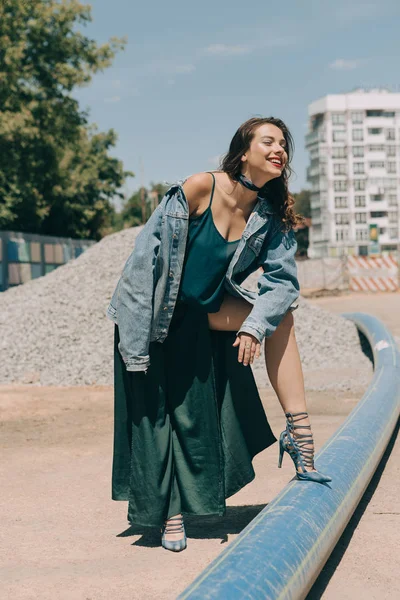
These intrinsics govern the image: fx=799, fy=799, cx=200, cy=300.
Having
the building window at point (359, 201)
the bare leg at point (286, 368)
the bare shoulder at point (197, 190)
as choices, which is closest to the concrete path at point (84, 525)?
the bare leg at point (286, 368)

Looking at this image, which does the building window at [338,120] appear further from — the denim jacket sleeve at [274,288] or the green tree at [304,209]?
the denim jacket sleeve at [274,288]

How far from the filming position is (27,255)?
23.9 metres

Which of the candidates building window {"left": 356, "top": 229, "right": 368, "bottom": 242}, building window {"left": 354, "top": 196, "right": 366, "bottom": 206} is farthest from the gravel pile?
building window {"left": 354, "top": 196, "right": 366, "bottom": 206}

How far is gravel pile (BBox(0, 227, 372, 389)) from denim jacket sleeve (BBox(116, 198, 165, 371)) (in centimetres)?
631

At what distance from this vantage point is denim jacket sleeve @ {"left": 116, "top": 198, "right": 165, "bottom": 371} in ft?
11.1

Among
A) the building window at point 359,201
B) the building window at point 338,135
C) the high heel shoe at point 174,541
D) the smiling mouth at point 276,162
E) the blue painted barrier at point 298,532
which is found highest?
the building window at point 338,135

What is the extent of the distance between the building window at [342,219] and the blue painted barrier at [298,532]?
371 ft

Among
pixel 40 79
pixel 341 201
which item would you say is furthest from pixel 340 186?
pixel 40 79

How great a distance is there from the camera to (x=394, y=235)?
118 m

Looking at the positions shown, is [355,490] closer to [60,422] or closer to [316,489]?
[316,489]

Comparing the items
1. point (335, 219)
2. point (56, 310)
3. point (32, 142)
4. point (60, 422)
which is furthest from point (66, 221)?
point (335, 219)

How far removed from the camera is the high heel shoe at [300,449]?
3373mm

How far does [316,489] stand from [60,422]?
467cm

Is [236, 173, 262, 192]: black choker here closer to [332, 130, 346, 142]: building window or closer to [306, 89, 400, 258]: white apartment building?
[306, 89, 400, 258]: white apartment building
